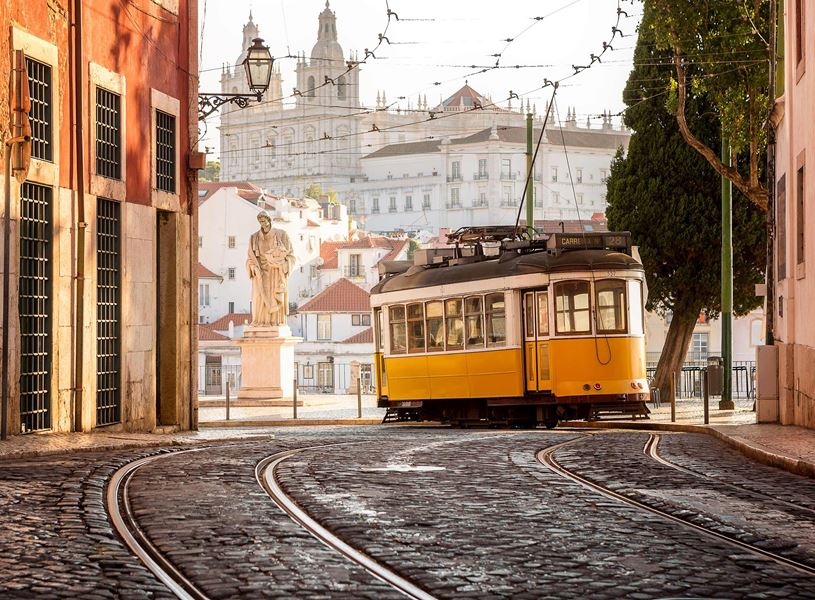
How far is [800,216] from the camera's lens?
20672 mm

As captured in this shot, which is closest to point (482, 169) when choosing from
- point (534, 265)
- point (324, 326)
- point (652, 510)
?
point (324, 326)

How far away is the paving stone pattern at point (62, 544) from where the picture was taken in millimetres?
6648

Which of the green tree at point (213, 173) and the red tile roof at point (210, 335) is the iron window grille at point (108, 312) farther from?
the green tree at point (213, 173)

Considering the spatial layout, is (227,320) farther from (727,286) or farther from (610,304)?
(610,304)

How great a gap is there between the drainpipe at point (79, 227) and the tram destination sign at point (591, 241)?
22.5ft

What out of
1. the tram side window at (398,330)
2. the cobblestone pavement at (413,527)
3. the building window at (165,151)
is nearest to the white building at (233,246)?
the tram side window at (398,330)

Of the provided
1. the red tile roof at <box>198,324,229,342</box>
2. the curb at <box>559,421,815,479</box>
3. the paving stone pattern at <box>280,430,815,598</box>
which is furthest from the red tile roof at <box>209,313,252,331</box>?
the paving stone pattern at <box>280,430,815,598</box>

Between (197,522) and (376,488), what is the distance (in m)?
2.27

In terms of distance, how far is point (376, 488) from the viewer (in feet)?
35.8

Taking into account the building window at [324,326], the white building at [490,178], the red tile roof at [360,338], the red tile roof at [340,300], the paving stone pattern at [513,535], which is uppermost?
the white building at [490,178]

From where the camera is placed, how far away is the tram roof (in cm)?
2150

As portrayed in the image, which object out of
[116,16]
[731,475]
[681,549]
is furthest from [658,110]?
[681,549]

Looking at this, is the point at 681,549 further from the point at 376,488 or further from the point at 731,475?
the point at 731,475

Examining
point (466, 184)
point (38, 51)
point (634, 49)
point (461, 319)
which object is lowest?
point (461, 319)
